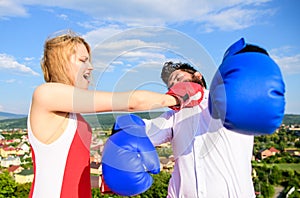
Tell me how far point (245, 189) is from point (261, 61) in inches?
21.5

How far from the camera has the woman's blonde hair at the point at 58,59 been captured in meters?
1.18

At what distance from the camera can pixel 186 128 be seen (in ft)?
4.92

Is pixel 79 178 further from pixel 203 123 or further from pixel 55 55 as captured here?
pixel 203 123

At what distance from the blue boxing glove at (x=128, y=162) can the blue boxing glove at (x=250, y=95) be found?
1.06 ft

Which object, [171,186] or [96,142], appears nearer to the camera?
[96,142]

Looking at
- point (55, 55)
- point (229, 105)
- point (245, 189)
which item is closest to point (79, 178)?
point (55, 55)

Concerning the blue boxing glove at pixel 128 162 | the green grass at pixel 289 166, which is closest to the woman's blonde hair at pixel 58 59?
the blue boxing glove at pixel 128 162

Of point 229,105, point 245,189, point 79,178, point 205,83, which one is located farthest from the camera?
point 245,189

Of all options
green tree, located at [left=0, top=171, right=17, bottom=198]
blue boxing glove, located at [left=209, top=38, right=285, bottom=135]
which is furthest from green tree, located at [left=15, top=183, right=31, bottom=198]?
blue boxing glove, located at [left=209, top=38, right=285, bottom=135]

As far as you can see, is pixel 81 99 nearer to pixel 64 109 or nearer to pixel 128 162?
pixel 64 109

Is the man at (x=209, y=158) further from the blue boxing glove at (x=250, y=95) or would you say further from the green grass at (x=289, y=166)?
the green grass at (x=289, y=166)

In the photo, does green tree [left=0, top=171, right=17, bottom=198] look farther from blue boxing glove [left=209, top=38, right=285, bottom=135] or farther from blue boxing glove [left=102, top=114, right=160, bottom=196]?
blue boxing glove [left=209, top=38, right=285, bottom=135]

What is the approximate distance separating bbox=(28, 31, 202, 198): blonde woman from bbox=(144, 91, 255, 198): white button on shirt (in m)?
0.30

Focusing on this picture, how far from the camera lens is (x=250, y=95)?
1077mm
